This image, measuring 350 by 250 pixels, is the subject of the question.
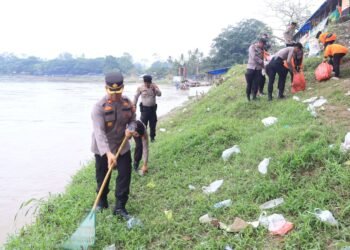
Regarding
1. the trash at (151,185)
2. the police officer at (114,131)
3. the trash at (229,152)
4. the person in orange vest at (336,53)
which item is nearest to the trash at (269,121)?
the trash at (229,152)

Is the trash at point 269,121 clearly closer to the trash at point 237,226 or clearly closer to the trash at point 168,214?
the trash at point 168,214

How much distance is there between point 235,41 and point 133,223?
4287 cm

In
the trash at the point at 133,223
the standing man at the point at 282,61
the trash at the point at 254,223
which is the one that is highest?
the standing man at the point at 282,61

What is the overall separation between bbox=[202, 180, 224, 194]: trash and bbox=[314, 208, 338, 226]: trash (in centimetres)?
142

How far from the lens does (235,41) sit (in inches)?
1759

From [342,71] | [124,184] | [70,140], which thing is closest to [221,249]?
[124,184]

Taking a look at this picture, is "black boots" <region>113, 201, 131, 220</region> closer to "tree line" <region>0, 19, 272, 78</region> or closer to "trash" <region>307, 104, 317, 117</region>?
"trash" <region>307, 104, 317, 117</region>

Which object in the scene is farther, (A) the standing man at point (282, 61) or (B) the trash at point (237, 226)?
(A) the standing man at point (282, 61)

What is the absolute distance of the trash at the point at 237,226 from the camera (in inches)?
141

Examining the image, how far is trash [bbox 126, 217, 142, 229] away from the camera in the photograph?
3.94 metres

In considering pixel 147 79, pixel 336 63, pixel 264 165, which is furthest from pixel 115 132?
pixel 336 63

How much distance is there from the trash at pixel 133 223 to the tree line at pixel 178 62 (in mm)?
10916

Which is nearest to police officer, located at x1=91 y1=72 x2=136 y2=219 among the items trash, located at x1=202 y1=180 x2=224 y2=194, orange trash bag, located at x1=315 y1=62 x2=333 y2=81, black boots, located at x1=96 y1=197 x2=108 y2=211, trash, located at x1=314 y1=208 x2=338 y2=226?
black boots, located at x1=96 y1=197 x2=108 y2=211

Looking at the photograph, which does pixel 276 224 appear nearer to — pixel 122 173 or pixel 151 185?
pixel 122 173
